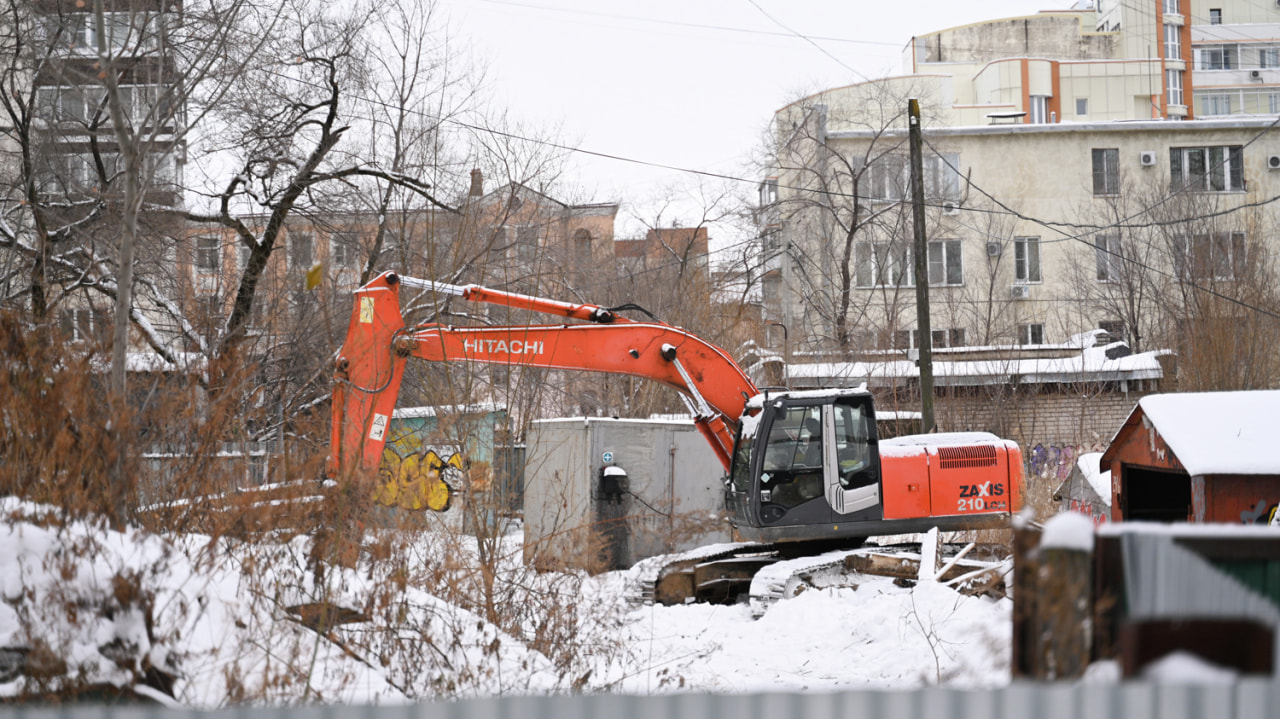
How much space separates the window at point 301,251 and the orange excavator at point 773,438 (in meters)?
7.60

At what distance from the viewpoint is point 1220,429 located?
31.1 ft

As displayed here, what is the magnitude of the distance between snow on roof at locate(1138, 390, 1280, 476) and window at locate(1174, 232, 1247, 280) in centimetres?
1770

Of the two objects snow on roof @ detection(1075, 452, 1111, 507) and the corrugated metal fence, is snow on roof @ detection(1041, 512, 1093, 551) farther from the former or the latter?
snow on roof @ detection(1075, 452, 1111, 507)

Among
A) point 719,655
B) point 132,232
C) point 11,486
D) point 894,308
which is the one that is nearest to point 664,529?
point 719,655

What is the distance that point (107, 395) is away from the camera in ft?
22.1

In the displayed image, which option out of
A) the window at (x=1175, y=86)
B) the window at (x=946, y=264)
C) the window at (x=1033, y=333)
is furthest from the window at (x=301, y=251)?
the window at (x=1175, y=86)

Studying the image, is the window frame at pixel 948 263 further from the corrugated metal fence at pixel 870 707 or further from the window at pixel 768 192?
the corrugated metal fence at pixel 870 707

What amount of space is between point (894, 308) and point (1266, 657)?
Answer: 105ft

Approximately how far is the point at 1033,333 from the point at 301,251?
27899mm

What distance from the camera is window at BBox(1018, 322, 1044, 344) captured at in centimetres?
3862

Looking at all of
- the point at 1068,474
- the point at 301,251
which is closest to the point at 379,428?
the point at 1068,474

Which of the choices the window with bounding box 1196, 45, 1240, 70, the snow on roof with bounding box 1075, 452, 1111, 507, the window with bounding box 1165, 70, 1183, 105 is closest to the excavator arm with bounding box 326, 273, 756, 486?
the snow on roof with bounding box 1075, 452, 1111, 507

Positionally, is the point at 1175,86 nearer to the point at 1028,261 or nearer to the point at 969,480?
the point at 1028,261

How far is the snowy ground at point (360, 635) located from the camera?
5.09 metres
